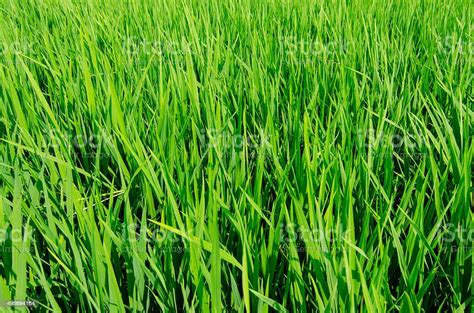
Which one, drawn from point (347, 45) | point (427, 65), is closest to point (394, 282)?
point (427, 65)

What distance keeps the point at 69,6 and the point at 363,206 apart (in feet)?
5.79

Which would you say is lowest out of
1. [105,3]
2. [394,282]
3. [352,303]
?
[394,282]

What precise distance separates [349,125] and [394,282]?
13.2 inches

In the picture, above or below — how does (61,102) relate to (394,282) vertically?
above

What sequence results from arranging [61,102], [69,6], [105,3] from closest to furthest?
[61,102] < [69,6] < [105,3]

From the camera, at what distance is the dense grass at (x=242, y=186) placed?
65 centimetres

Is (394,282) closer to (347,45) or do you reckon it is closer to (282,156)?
(282,156)

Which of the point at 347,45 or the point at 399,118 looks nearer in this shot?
the point at 399,118

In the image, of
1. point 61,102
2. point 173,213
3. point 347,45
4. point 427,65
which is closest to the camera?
point 173,213

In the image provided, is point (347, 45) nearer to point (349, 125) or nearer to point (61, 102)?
point (349, 125)

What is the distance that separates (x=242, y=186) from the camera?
85 centimetres

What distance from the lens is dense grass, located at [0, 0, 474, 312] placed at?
0.65 m

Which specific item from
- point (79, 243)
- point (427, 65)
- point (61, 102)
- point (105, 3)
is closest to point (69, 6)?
point (105, 3)

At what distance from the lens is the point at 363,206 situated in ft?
2.76
